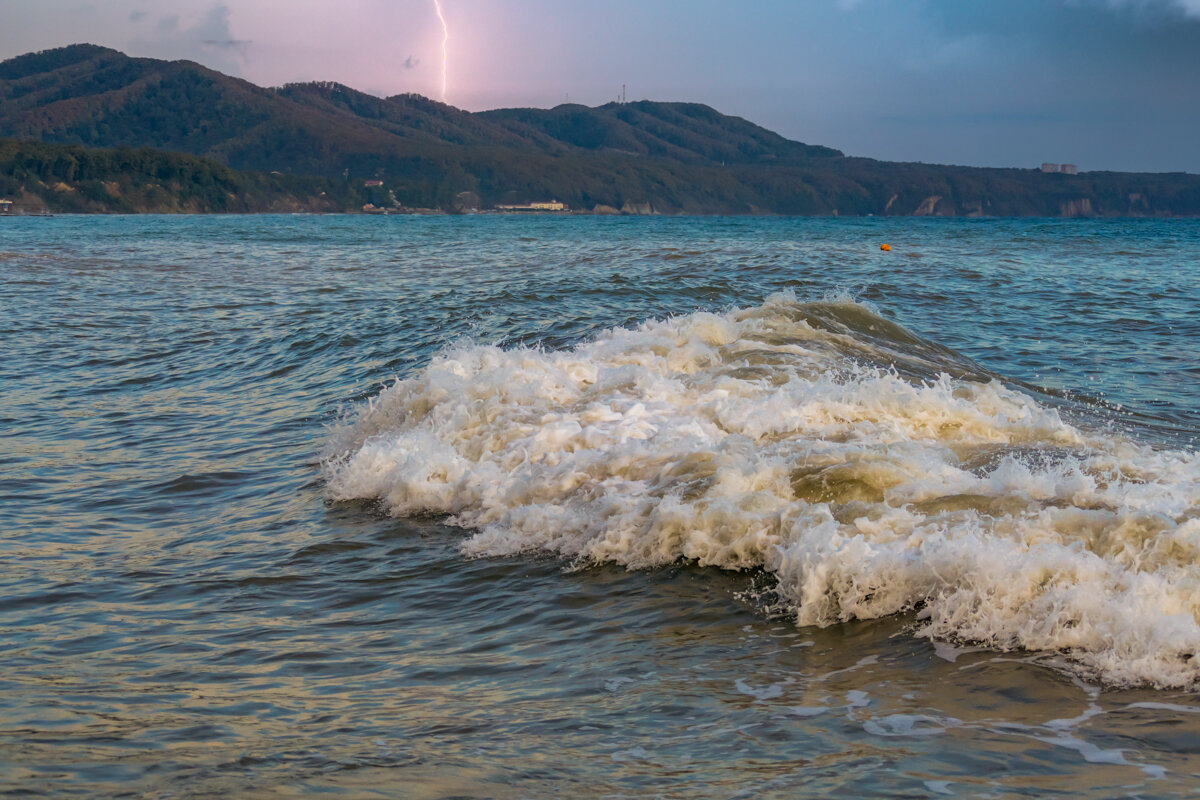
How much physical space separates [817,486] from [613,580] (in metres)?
1.50

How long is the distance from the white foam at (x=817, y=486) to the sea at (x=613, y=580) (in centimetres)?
2

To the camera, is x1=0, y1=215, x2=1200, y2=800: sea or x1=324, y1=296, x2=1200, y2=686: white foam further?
x1=324, y1=296, x2=1200, y2=686: white foam

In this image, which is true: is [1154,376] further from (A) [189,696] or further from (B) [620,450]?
(A) [189,696]

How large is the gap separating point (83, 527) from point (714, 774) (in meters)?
5.27

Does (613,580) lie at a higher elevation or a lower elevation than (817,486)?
lower

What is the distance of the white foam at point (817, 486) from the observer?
4676mm

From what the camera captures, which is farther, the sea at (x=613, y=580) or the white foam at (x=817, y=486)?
the white foam at (x=817, y=486)

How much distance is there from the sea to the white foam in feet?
0.08

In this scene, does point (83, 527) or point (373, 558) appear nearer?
point (373, 558)

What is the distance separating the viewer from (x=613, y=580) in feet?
18.8

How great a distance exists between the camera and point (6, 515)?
23.4 ft

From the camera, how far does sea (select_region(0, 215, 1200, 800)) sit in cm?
365

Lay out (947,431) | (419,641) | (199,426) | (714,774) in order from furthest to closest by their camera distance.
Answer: (199,426) < (947,431) < (419,641) < (714,774)

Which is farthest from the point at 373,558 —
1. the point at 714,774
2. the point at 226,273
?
the point at 226,273
